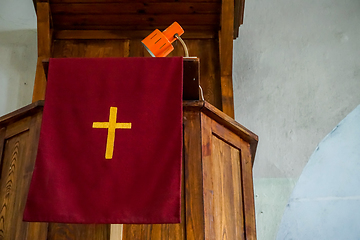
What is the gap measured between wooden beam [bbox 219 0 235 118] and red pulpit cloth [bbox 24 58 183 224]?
1.21 meters

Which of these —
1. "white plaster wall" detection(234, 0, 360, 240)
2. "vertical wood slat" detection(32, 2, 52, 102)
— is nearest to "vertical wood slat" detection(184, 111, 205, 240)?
"white plaster wall" detection(234, 0, 360, 240)

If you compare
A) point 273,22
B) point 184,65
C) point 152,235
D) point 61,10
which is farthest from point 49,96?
point 273,22

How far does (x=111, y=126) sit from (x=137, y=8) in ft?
5.52

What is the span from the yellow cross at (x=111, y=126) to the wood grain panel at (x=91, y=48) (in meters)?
1.55

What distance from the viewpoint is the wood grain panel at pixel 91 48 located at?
3293 mm

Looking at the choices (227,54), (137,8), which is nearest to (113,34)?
(137,8)

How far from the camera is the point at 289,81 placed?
3.38 m

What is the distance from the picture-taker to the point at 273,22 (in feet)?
11.9

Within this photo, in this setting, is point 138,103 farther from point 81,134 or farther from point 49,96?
point 49,96

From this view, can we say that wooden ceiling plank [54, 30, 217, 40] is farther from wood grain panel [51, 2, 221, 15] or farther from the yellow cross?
the yellow cross

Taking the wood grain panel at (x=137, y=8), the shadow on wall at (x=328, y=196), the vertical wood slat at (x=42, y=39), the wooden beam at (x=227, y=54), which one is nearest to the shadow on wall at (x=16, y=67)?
the vertical wood slat at (x=42, y=39)

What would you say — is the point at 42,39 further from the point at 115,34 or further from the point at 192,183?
the point at 192,183

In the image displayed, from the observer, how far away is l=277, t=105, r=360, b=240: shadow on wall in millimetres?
2865

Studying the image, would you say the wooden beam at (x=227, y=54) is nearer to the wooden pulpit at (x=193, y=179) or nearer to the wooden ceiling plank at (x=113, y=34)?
the wooden ceiling plank at (x=113, y=34)
